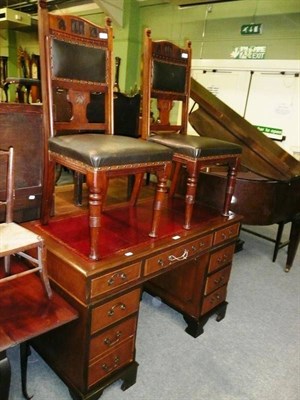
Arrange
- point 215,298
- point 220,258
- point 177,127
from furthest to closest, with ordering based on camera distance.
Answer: point 177,127 < point 215,298 < point 220,258

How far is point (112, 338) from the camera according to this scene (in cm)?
141

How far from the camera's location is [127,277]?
1366 millimetres

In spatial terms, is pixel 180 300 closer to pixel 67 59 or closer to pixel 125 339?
pixel 125 339

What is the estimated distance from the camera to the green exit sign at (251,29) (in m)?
4.70

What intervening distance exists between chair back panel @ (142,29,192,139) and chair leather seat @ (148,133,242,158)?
0.56 ft

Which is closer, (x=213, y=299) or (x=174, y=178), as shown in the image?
(x=213, y=299)

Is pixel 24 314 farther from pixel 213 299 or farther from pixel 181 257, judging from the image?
pixel 213 299

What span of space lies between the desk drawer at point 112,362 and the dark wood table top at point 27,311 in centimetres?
29

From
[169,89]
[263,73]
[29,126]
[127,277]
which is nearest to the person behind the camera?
[127,277]

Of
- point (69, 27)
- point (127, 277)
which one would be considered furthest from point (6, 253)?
point (69, 27)

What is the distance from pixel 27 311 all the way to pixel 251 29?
504 centimetres

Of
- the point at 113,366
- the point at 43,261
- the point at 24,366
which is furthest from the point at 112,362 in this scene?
the point at 43,261

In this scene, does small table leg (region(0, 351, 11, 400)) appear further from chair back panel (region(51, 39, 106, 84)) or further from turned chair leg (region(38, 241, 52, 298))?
chair back panel (region(51, 39, 106, 84))

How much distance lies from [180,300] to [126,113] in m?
2.00
